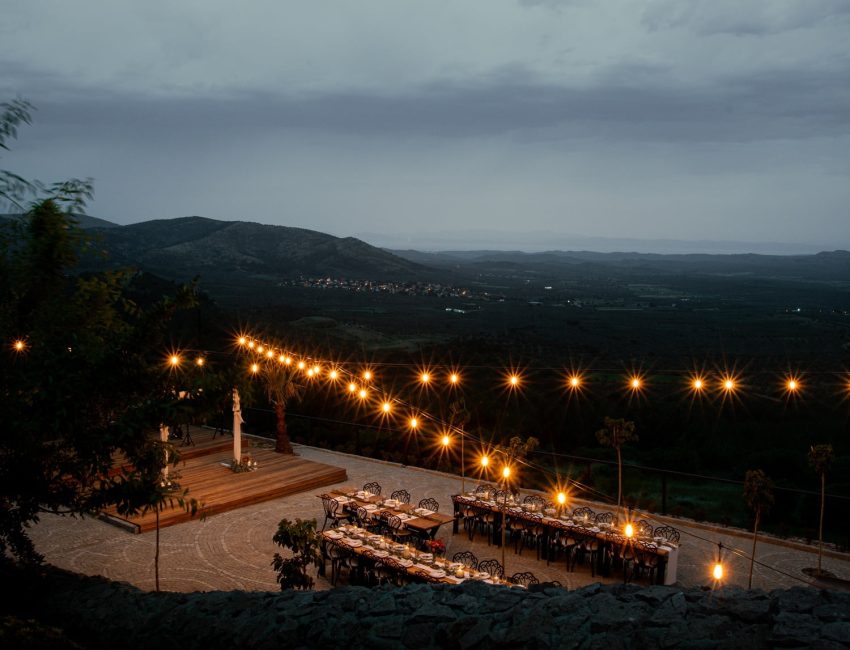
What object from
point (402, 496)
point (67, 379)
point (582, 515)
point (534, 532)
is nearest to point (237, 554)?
point (402, 496)

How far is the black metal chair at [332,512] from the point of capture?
12633mm

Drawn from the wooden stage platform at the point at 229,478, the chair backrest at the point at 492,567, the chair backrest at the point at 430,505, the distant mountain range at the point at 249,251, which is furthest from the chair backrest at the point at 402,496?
the distant mountain range at the point at 249,251

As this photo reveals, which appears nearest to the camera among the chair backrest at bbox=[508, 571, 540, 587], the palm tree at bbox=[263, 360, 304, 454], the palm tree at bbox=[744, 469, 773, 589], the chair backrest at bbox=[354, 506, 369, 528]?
the chair backrest at bbox=[508, 571, 540, 587]

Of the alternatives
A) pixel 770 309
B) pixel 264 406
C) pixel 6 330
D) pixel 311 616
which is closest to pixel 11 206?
pixel 6 330

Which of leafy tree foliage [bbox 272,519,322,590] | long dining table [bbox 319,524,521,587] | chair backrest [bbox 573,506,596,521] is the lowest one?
chair backrest [bbox 573,506,596,521]

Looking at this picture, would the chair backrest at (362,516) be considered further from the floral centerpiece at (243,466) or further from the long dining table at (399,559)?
the floral centerpiece at (243,466)

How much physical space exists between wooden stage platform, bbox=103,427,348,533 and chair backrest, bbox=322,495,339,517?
2.09m

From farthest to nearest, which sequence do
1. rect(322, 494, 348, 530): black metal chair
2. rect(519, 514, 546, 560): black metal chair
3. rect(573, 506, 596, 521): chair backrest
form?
rect(322, 494, 348, 530): black metal chair < rect(573, 506, 596, 521): chair backrest < rect(519, 514, 546, 560): black metal chair

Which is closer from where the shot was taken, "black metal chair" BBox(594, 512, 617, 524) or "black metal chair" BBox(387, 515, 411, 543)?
"black metal chair" BBox(387, 515, 411, 543)

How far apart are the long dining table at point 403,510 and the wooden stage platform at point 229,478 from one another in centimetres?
216

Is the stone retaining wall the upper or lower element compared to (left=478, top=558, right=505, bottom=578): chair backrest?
upper

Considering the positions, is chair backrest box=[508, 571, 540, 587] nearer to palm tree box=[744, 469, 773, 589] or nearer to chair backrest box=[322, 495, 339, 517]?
palm tree box=[744, 469, 773, 589]

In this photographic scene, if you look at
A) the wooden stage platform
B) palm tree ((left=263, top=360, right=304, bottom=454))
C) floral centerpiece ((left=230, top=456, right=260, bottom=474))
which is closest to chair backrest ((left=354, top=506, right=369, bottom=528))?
the wooden stage platform

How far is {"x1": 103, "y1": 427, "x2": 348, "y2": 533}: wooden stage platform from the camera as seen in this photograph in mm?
12797
